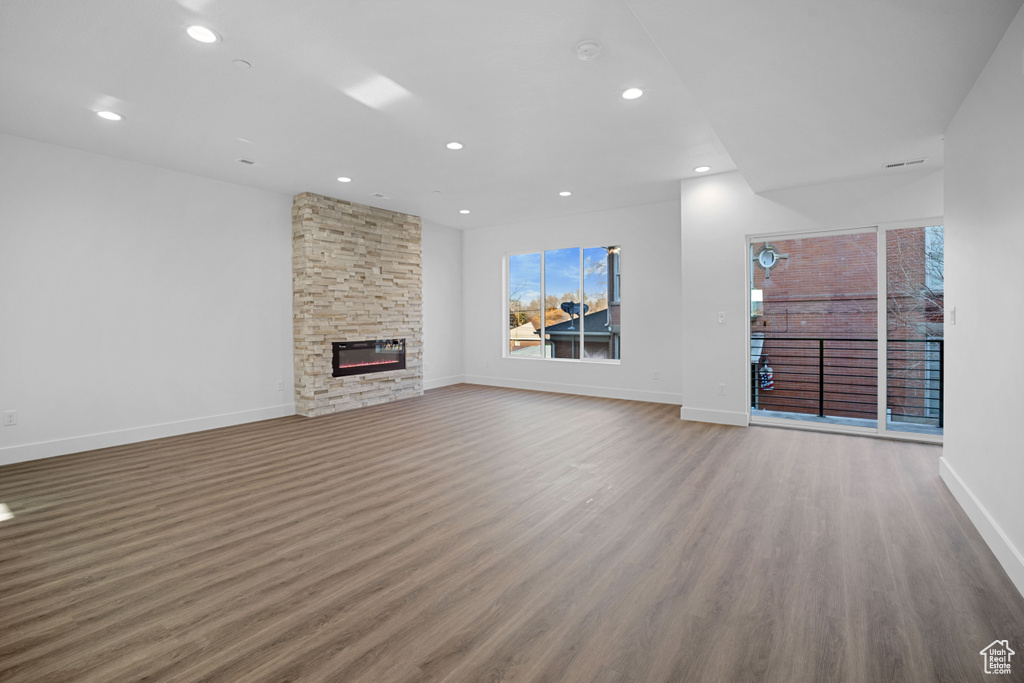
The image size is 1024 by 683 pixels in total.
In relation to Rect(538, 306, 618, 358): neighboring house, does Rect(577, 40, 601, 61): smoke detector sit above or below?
above

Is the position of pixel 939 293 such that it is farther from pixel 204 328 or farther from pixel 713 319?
pixel 204 328

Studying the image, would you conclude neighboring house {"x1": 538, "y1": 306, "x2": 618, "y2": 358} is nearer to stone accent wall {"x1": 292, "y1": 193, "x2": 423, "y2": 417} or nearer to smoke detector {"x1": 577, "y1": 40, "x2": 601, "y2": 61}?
stone accent wall {"x1": 292, "y1": 193, "x2": 423, "y2": 417}

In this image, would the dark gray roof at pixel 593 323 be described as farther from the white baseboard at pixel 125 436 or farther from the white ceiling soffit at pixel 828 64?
the white baseboard at pixel 125 436

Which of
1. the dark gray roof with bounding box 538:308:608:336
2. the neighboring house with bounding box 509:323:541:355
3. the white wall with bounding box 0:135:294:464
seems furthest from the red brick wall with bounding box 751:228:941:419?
the white wall with bounding box 0:135:294:464

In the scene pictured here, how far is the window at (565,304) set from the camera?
24.7 ft

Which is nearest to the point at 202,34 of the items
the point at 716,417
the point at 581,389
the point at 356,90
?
the point at 356,90

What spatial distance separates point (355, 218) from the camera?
6645 mm

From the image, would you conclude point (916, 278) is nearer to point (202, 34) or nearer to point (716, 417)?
point (716, 417)

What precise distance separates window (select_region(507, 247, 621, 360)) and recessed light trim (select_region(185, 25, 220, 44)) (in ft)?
18.8

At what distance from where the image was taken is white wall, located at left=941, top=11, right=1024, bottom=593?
2.25 meters

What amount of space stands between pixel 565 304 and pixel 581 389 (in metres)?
1.46

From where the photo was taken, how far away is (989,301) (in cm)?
262

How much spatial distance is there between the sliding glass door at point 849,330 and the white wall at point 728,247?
8.1 inches

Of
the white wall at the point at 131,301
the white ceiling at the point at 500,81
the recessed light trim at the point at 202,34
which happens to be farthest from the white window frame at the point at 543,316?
the recessed light trim at the point at 202,34
